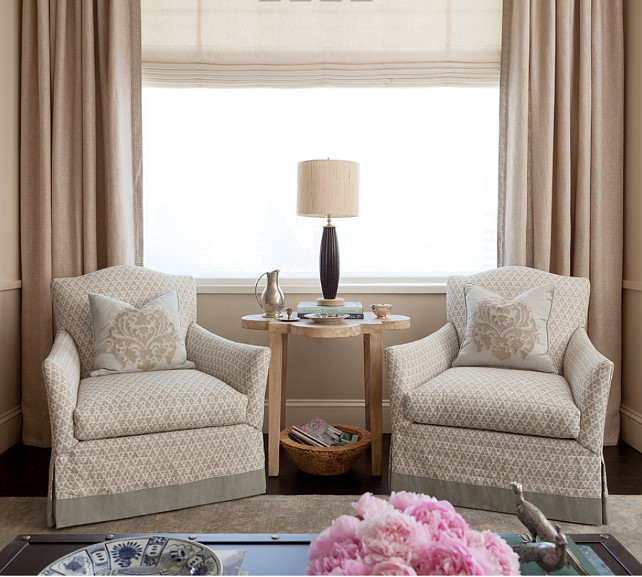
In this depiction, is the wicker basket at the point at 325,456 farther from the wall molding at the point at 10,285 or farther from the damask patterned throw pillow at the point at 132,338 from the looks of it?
the wall molding at the point at 10,285

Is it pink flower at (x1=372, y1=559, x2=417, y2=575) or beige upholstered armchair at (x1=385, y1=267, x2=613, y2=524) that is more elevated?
pink flower at (x1=372, y1=559, x2=417, y2=575)

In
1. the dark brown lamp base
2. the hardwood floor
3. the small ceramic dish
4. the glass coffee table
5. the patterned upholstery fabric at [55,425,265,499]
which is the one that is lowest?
the hardwood floor

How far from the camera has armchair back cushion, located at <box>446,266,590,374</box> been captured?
2.79 metres

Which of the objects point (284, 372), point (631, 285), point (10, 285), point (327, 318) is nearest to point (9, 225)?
point (10, 285)

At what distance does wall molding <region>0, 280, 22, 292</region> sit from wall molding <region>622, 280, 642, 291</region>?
320 centimetres

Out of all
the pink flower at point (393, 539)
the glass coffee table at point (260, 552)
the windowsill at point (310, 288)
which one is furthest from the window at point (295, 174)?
the pink flower at point (393, 539)

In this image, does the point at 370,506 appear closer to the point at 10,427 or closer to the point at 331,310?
the point at 331,310

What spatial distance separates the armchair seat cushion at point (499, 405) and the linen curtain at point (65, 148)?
1799 mm

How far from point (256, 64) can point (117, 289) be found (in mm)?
1463

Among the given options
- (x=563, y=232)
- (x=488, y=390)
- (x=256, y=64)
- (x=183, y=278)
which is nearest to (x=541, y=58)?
(x=563, y=232)

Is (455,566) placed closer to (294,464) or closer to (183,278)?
(294,464)

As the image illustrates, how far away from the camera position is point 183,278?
3.07 m

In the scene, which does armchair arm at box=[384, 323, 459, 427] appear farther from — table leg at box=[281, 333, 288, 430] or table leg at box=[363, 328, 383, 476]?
table leg at box=[281, 333, 288, 430]

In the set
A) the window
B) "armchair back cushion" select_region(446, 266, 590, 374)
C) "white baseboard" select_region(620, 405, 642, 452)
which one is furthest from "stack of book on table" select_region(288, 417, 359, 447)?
"white baseboard" select_region(620, 405, 642, 452)
